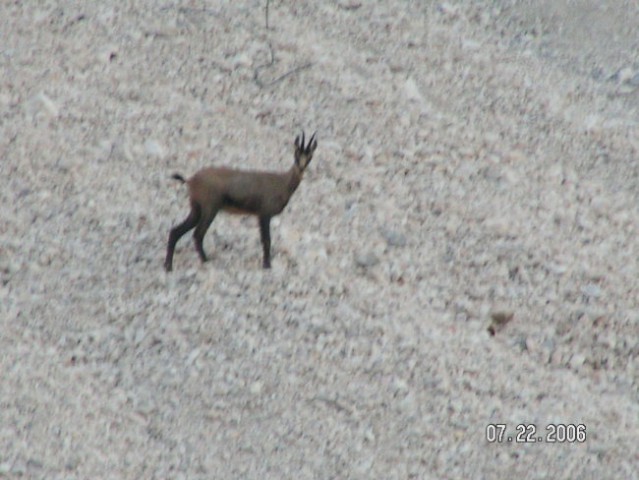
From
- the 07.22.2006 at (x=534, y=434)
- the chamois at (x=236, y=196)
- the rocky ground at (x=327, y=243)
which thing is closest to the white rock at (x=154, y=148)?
the rocky ground at (x=327, y=243)

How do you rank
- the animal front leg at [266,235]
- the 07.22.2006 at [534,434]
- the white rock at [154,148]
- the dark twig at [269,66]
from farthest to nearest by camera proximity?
1. the dark twig at [269,66]
2. the white rock at [154,148]
3. the animal front leg at [266,235]
4. the 07.22.2006 at [534,434]

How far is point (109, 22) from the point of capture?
11508 mm

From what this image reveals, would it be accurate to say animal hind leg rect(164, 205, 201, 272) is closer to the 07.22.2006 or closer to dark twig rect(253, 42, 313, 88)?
the 07.22.2006

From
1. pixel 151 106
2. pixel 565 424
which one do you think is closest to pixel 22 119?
pixel 151 106

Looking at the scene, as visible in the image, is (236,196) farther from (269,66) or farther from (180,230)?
(269,66)

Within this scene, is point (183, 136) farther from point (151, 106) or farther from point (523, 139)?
point (523, 139)

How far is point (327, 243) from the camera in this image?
9.30 m

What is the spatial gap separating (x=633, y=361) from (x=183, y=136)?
351 centimetres

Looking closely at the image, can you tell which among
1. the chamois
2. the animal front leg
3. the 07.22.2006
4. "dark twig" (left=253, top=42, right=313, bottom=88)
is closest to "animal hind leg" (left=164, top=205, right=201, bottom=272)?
the chamois

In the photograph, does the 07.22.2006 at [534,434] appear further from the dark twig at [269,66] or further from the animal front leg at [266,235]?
the dark twig at [269,66]

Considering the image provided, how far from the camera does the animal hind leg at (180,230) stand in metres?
8.60

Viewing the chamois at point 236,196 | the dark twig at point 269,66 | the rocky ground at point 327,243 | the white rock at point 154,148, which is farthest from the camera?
the dark twig at point 269,66

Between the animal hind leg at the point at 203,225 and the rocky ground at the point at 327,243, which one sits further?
the animal hind leg at the point at 203,225

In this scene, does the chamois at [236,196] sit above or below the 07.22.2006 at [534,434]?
above
